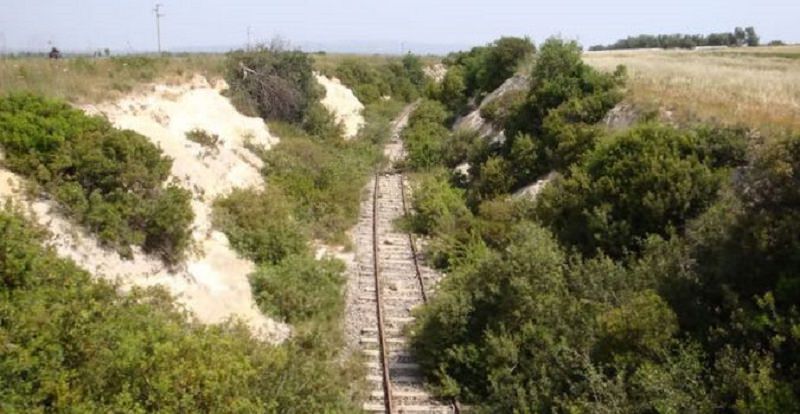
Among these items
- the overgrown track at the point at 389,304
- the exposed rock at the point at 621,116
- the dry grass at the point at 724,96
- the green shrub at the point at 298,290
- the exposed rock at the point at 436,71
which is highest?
the exposed rock at the point at 436,71

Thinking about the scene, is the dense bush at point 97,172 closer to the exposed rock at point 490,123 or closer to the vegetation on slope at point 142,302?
the vegetation on slope at point 142,302

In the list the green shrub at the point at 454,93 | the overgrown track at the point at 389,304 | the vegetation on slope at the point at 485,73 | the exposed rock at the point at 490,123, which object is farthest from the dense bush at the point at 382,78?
the overgrown track at the point at 389,304

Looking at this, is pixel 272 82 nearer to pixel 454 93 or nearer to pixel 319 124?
pixel 319 124

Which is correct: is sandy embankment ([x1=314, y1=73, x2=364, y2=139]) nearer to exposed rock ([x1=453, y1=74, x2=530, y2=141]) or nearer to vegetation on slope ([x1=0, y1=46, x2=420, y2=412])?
exposed rock ([x1=453, y1=74, x2=530, y2=141])

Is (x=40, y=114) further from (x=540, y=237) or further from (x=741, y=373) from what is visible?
(x=741, y=373)

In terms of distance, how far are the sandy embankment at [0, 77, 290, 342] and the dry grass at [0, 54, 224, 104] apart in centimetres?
57

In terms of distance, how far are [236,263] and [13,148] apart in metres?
5.40

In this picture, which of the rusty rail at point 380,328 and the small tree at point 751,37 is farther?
the small tree at point 751,37

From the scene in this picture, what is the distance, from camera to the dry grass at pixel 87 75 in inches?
699

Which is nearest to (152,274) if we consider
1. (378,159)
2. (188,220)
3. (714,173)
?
(188,220)

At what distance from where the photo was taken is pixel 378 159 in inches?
1403

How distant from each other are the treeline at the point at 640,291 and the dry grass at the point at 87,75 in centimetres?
1146

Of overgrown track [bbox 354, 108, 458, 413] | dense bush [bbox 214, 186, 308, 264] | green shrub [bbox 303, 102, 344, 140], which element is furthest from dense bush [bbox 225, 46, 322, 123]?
dense bush [bbox 214, 186, 308, 264]

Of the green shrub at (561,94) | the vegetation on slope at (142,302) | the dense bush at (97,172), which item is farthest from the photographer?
the green shrub at (561,94)
